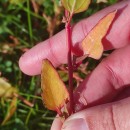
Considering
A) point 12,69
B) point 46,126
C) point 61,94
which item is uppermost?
point 61,94

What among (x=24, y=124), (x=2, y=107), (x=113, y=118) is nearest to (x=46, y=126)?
(x=24, y=124)

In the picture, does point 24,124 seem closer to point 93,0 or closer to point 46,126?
point 46,126

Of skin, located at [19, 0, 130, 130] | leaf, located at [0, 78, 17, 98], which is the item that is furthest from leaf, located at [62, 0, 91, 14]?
leaf, located at [0, 78, 17, 98]

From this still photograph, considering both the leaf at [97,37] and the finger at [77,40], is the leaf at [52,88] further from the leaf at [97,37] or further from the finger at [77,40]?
the finger at [77,40]

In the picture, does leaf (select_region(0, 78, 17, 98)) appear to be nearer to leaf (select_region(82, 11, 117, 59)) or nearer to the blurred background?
the blurred background

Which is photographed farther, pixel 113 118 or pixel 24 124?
pixel 24 124

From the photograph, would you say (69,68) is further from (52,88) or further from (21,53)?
(21,53)

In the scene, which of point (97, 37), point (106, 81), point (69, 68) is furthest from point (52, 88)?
point (106, 81)
